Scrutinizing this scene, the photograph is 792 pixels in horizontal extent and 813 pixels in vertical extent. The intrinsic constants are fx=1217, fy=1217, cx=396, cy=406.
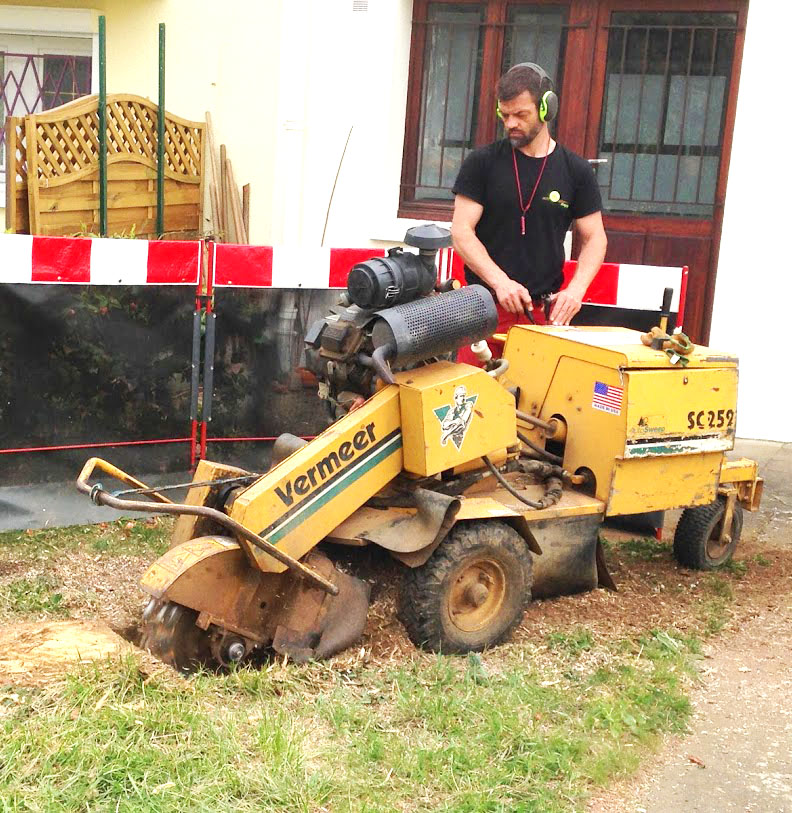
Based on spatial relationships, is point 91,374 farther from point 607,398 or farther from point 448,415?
point 607,398

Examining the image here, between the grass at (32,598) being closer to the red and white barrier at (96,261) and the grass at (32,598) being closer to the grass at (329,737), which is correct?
the grass at (329,737)

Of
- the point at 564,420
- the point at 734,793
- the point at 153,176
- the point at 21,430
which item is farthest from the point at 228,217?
the point at 734,793

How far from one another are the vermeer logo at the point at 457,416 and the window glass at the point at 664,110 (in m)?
4.86

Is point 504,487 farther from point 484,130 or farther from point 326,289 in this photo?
point 484,130

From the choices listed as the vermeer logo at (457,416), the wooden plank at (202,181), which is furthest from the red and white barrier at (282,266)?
the wooden plank at (202,181)

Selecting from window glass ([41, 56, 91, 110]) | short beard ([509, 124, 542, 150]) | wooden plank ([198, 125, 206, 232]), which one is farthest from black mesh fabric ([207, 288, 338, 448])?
window glass ([41, 56, 91, 110])

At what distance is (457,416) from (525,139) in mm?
1821

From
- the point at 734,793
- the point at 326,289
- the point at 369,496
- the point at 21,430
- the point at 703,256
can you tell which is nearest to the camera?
the point at 734,793

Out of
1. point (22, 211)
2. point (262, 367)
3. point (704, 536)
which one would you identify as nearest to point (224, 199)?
point (22, 211)

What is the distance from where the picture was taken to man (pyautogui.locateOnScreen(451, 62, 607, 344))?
19.2 feet

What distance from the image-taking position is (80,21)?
11.3 meters

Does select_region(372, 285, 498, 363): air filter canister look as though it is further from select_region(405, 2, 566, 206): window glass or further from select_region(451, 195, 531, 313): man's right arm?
select_region(405, 2, 566, 206): window glass

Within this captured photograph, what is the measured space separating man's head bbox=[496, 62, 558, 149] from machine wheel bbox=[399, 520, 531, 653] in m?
2.09

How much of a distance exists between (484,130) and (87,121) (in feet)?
10.1
